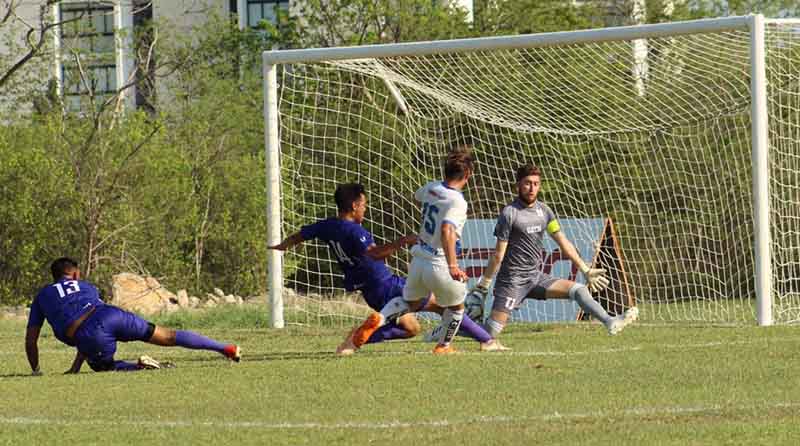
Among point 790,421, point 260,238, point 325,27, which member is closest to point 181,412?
point 790,421

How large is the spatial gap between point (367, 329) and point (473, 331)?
38.7 inches

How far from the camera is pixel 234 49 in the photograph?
41.4m

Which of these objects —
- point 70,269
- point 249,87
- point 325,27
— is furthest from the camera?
point 249,87

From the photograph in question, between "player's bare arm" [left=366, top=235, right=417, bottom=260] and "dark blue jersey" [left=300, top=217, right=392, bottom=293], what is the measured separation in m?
0.17

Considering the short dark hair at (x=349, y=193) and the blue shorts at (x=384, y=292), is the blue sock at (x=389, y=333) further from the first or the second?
the short dark hair at (x=349, y=193)

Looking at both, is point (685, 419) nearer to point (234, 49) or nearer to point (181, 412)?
point (181, 412)

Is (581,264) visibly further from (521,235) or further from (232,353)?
(232,353)

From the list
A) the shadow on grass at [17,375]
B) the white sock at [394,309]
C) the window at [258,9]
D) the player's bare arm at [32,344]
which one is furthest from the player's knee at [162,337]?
the window at [258,9]

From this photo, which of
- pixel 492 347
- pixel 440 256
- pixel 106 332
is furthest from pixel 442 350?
pixel 106 332

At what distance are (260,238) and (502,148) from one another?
262 inches

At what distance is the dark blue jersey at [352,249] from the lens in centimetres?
1209

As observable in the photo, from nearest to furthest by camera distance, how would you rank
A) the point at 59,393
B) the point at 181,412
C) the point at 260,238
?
1. the point at 181,412
2. the point at 59,393
3. the point at 260,238

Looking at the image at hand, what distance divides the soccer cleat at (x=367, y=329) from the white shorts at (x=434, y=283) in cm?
31

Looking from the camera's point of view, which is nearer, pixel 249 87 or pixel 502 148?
pixel 502 148
